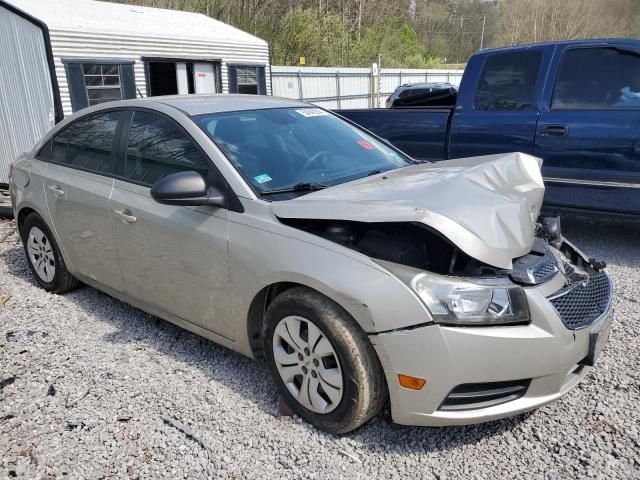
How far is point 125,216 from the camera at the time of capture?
10.8ft

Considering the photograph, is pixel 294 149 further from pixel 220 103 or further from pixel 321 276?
pixel 321 276

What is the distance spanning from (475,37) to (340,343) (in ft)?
217

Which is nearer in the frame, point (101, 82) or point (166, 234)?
point (166, 234)

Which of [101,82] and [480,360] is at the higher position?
[101,82]

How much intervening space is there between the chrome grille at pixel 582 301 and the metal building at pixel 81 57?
28.3ft

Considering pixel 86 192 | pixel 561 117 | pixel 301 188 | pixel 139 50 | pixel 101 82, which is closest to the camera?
pixel 301 188

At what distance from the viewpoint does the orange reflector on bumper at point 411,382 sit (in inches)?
86.5

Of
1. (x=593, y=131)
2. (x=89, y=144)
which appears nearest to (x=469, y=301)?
(x=89, y=144)

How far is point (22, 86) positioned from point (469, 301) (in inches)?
356

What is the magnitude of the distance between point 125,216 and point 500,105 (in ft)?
12.7

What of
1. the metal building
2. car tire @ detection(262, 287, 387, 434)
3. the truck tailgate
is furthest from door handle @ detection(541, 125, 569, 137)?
the metal building

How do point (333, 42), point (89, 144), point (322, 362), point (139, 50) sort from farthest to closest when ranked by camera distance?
point (333, 42)
point (139, 50)
point (89, 144)
point (322, 362)

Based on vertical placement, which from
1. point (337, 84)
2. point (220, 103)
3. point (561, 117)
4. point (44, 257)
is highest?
point (220, 103)

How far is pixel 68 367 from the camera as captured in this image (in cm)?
324
